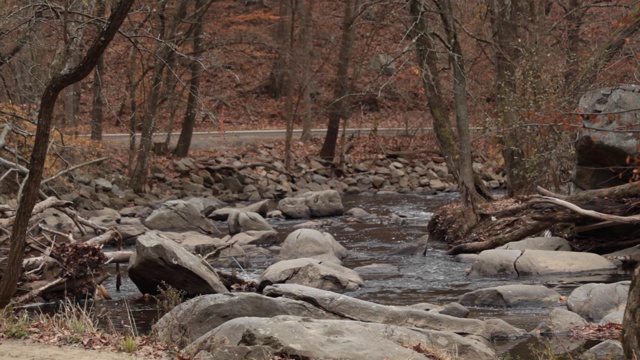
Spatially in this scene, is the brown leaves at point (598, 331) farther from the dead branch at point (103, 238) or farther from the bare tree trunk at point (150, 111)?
the bare tree trunk at point (150, 111)

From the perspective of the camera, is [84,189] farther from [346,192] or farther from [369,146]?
[369,146]

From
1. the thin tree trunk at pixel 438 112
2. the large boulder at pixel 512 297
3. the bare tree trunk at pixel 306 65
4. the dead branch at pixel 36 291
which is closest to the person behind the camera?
the dead branch at pixel 36 291

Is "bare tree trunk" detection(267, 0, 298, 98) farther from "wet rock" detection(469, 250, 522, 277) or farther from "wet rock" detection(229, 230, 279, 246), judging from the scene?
"wet rock" detection(469, 250, 522, 277)

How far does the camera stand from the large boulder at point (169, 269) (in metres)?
12.3

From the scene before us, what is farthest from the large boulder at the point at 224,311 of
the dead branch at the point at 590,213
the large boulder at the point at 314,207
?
the large boulder at the point at 314,207

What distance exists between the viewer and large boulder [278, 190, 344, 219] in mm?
23391

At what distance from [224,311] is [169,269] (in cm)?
309

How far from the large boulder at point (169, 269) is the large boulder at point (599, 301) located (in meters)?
4.78

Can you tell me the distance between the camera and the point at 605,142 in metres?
15.7

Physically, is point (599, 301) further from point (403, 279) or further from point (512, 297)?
point (403, 279)

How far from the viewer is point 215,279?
12.6m

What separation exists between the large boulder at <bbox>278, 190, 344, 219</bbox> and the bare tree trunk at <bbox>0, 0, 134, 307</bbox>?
1446 cm

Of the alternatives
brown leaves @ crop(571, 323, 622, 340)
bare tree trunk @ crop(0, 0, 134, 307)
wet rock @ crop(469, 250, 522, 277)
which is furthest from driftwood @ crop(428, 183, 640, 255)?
bare tree trunk @ crop(0, 0, 134, 307)

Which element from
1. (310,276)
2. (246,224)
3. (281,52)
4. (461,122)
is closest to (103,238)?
(310,276)
